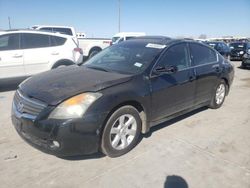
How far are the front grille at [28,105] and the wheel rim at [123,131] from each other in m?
0.96

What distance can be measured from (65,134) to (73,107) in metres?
0.33

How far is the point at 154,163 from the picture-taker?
3535 millimetres

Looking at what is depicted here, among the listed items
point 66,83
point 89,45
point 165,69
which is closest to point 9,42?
point 66,83

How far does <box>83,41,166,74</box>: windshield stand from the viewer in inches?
162

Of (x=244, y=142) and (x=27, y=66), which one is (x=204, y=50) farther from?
(x=27, y=66)

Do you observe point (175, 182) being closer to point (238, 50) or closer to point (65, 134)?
point (65, 134)

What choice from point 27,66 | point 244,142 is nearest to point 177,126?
point 244,142

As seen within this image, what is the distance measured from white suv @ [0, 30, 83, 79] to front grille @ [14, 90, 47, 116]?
4136 millimetres

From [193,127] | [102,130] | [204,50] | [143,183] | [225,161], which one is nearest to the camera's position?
[143,183]

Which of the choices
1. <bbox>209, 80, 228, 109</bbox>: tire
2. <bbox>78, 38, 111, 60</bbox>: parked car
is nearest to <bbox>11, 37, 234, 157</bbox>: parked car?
<bbox>209, 80, 228, 109</bbox>: tire

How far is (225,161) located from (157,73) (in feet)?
5.21

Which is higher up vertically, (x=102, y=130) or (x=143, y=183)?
(x=102, y=130)

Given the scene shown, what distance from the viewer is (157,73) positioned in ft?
13.4

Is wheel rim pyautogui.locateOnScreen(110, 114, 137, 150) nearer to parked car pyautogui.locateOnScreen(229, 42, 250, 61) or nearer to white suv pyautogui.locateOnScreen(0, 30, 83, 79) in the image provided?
white suv pyautogui.locateOnScreen(0, 30, 83, 79)
